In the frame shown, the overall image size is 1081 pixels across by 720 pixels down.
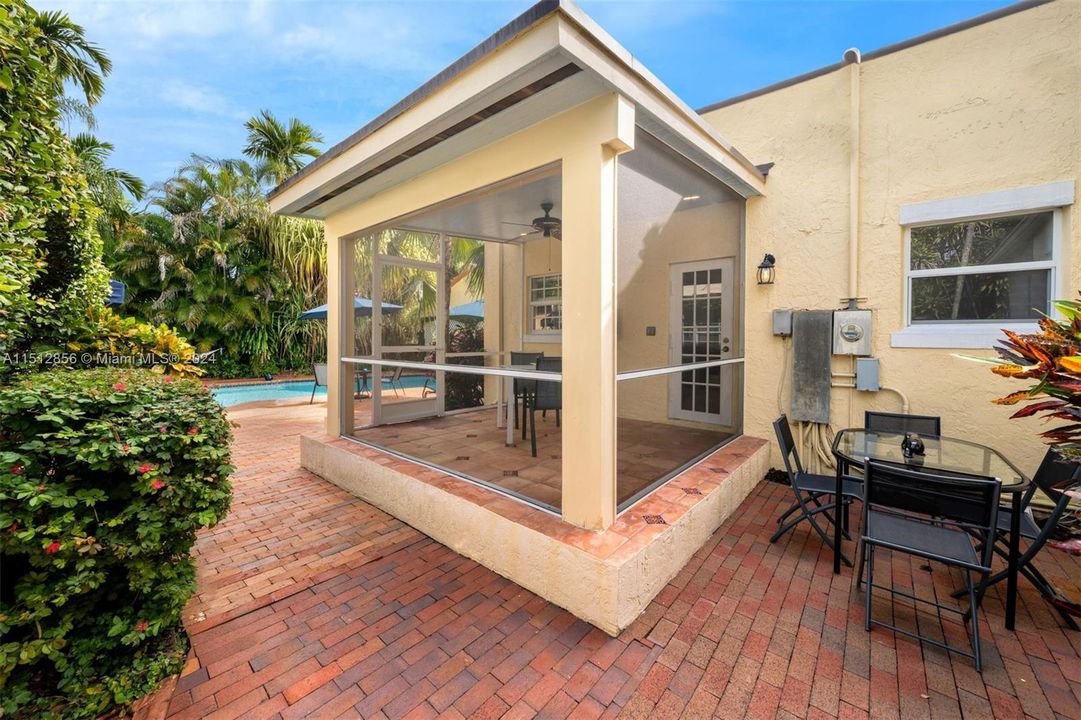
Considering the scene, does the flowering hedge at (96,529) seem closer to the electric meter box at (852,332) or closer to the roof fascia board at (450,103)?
the roof fascia board at (450,103)

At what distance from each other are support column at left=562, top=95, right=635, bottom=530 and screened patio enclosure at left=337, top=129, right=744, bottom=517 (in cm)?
2

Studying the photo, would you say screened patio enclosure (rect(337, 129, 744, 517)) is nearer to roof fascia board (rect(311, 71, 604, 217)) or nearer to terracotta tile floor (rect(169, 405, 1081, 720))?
roof fascia board (rect(311, 71, 604, 217))

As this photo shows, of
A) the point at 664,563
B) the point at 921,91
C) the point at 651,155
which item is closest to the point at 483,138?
the point at 651,155

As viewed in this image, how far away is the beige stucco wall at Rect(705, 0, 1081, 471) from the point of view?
3.44 meters

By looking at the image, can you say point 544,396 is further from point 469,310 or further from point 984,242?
point 984,242

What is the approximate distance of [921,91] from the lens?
3.88 meters

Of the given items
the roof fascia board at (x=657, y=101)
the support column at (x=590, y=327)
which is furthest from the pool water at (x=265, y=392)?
the roof fascia board at (x=657, y=101)

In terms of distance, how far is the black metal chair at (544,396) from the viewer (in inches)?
171

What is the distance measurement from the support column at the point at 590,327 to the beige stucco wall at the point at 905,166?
116 inches

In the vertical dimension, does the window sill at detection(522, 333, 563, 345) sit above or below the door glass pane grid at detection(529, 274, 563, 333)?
below

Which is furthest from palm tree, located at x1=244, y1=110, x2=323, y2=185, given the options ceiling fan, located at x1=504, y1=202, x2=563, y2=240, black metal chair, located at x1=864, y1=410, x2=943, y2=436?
black metal chair, located at x1=864, y1=410, x2=943, y2=436

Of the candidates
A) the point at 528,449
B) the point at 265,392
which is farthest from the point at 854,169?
the point at 265,392

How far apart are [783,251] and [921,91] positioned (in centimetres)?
169

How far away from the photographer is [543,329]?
6.27 metres
